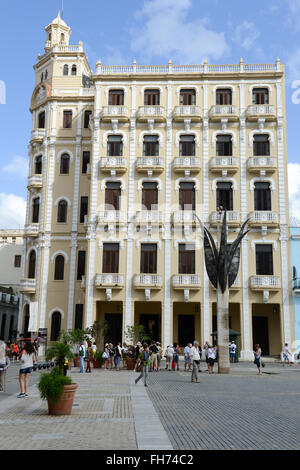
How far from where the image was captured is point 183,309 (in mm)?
40281

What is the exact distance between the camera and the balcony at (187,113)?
131 feet

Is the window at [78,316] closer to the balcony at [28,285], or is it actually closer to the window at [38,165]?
the balcony at [28,285]

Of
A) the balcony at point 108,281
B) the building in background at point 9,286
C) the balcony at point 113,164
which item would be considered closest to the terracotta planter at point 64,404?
the balcony at point 108,281

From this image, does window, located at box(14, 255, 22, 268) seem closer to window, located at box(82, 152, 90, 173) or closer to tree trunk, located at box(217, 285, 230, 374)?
window, located at box(82, 152, 90, 173)

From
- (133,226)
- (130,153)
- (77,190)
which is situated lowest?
(133,226)

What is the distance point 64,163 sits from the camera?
4341cm

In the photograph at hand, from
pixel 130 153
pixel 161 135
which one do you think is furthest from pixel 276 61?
pixel 130 153

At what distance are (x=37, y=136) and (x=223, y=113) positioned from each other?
17.2m

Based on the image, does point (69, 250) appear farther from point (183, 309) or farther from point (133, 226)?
point (183, 309)

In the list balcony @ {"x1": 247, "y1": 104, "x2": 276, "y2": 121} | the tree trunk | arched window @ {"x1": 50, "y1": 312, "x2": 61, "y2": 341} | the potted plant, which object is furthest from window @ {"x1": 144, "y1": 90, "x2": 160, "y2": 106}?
the potted plant

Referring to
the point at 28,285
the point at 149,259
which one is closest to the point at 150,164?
the point at 149,259

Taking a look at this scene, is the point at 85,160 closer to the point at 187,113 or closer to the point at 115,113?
the point at 115,113

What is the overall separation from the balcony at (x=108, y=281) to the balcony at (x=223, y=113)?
15.5 meters

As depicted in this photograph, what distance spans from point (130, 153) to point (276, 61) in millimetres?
15082
